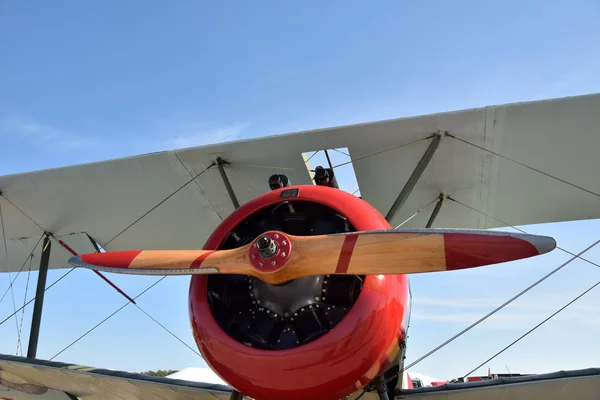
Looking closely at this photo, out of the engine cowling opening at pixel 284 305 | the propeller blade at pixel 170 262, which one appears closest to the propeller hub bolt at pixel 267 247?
the propeller blade at pixel 170 262

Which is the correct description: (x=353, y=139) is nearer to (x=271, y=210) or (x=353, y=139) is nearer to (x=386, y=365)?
(x=271, y=210)

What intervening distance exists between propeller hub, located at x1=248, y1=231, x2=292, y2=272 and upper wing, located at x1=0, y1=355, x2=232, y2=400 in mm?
2308

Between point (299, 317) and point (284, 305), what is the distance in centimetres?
13

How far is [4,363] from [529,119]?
584 centimetres

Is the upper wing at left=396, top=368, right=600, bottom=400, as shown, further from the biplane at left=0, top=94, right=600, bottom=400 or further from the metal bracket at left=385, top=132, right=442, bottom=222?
the metal bracket at left=385, top=132, right=442, bottom=222

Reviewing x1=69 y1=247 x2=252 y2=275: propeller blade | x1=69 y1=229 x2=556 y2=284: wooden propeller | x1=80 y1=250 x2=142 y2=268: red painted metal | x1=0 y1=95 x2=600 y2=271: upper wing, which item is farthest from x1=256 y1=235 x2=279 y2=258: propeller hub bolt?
x1=0 y1=95 x2=600 y2=271: upper wing

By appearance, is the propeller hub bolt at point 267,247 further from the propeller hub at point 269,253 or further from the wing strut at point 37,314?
the wing strut at point 37,314

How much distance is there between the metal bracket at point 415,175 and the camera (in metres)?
4.38

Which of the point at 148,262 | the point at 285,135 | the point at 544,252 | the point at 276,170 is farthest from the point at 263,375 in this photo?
the point at 276,170

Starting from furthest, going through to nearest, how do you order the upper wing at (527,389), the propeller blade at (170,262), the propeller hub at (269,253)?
the upper wing at (527,389), the propeller blade at (170,262), the propeller hub at (269,253)

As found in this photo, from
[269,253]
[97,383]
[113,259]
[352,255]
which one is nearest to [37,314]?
[97,383]

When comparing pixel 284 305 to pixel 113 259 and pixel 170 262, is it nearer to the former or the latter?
pixel 170 262

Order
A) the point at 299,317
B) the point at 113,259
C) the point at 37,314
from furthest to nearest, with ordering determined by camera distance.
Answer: the point at 37,314 < the point at 113,259 < the point at 299,317

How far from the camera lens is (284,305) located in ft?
10.4
